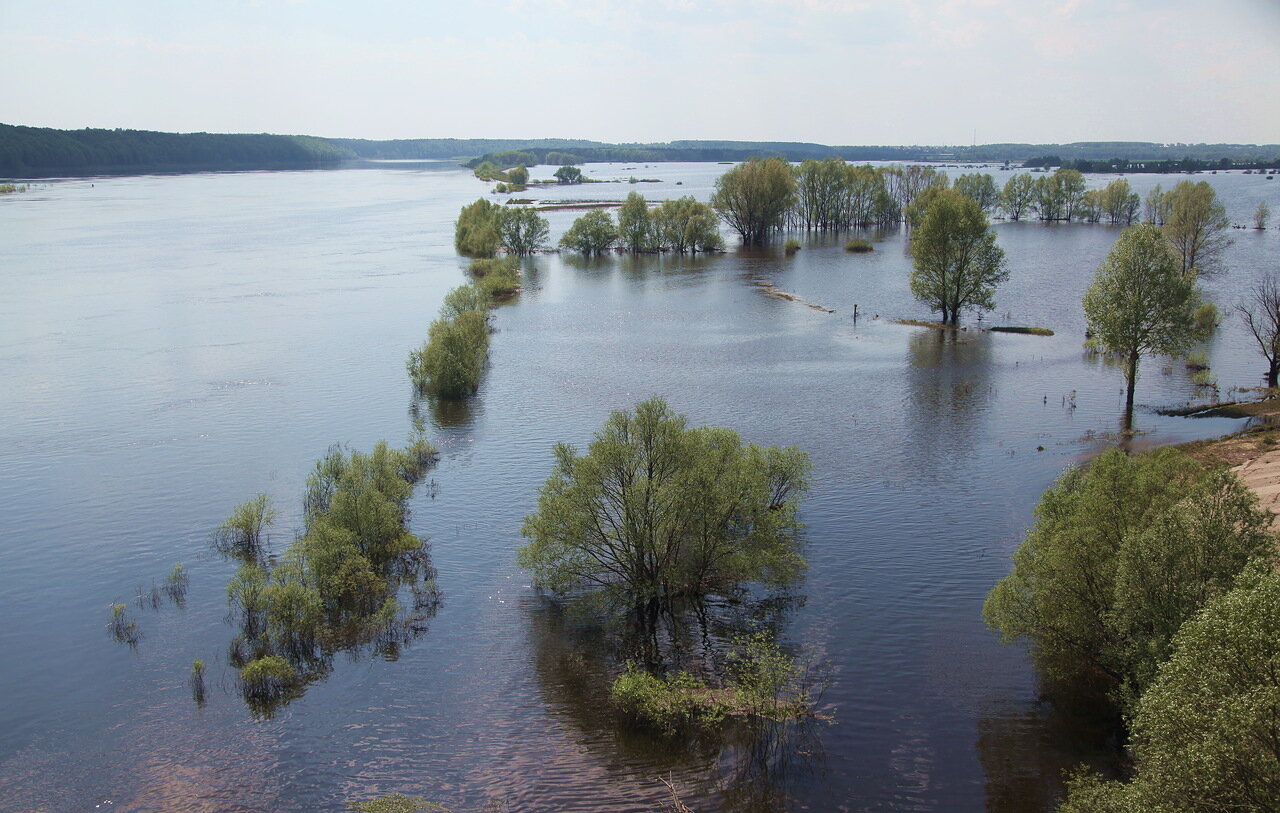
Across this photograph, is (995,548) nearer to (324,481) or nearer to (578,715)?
(578,715)

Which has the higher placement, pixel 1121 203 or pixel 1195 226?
pixel 1121 203

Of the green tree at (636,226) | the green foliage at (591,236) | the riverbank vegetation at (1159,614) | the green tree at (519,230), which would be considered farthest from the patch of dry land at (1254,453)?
the green tree at (519,230)

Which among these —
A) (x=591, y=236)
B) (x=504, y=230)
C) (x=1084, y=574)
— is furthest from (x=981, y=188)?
(x=1084, y=574)

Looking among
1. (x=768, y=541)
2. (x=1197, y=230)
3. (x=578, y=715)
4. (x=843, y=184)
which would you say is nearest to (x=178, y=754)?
(x=578, y=715)

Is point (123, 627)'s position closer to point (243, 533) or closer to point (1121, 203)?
point (243, 533)

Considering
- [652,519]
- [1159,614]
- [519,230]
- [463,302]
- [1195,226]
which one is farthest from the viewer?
[519,230]

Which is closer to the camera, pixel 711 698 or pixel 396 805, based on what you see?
pixel 396 805

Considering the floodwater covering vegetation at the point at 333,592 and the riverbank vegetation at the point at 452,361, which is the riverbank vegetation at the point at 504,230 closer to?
the riverbank vegetation at the point at 452,361
